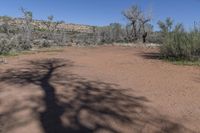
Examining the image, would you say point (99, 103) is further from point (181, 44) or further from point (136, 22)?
point (136, 22)

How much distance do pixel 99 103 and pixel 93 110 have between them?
0.46 metres

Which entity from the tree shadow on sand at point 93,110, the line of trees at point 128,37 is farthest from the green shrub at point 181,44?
the tree shadow on sand at point 93,110

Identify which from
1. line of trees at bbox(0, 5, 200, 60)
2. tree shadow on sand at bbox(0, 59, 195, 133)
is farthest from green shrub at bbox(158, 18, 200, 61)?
tree shadow on sand at bbox(0, 59, 195, 133)

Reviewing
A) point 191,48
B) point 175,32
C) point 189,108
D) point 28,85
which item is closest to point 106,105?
point 189,108

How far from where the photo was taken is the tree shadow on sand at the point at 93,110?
468 cm

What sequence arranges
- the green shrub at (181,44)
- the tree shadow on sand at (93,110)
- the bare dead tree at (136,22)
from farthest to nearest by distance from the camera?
the bare dead tree at (136,22), the green shrub at (181,44), the tree shadow on sand at (93,110)

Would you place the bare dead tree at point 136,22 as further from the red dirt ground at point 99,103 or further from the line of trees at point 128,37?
the red dirt ground at point 99,103

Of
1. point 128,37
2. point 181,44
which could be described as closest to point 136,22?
point 128,37

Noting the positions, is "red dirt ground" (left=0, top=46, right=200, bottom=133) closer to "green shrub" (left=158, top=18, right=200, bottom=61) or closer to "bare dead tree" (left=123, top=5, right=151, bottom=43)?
"green shrub" (left=158, top=18, right=200, bottom=61)

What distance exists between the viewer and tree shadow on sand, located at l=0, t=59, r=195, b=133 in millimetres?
4680

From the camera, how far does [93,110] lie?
5441 millimetres

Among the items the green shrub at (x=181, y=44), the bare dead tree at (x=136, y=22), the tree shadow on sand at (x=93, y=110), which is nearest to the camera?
the tree shadow on sand at (x=93, y=110)

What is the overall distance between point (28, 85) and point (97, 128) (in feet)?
10.7

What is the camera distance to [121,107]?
566 centimetres
